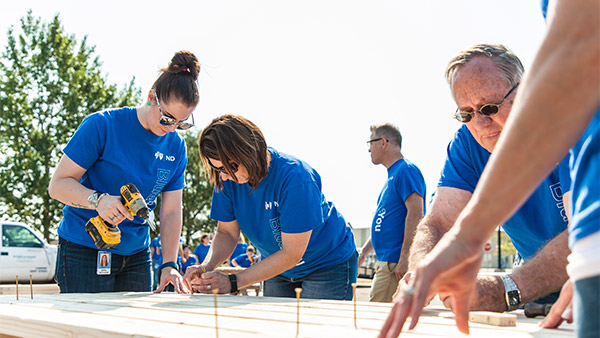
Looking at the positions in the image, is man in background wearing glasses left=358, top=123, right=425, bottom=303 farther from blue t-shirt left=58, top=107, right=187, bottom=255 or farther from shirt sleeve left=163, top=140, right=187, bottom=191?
blue t-shirt left=58, top=107, right=187, bottom=255

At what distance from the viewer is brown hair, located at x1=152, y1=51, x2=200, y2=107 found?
3301 millimetres

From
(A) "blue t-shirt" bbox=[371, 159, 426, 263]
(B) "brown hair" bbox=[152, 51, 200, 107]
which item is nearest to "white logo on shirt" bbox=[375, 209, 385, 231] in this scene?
(A) "blue t-shirt" bbox=[371, 159, 426, 263]

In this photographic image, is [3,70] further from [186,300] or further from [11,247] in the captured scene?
[186,300]

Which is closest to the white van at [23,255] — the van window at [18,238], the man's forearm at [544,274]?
the van window at [18,238]

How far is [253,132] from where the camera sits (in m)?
3.17

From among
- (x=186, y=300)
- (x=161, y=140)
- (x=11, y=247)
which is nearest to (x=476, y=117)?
(x=186, y=300)

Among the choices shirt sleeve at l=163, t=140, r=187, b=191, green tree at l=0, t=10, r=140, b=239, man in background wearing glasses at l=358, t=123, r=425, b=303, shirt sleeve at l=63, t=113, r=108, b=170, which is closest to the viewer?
shirt sleeve at l=63, t=113, r=108, b=170

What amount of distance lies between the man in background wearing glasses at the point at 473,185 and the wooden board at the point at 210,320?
28cm

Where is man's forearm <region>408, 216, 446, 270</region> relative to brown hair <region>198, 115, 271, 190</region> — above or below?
below

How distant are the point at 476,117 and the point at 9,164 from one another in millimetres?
21501

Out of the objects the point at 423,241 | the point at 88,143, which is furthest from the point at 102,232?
the point at 423,241

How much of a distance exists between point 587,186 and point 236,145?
2326 millimetres

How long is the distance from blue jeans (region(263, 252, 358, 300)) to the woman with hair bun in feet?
2.29

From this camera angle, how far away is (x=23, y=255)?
12500 millimetres
